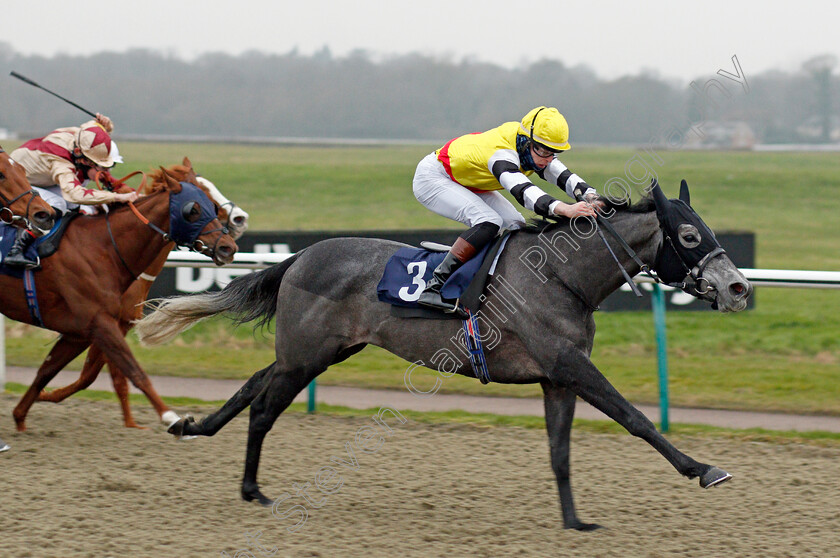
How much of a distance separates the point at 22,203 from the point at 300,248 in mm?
3676

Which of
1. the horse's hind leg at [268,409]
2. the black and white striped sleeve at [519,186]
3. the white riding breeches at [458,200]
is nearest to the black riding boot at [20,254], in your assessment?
the horse's hind leg at [268,409]

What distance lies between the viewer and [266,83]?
111 ft

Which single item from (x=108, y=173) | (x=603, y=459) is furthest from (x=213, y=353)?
(x=603, y=459)

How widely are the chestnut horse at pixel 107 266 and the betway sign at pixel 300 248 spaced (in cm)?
241

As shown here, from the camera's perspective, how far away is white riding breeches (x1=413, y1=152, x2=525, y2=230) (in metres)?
4.35

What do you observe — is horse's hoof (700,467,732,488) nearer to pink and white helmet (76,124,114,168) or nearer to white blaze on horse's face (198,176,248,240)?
white blaze on horse's face (198,176,248,240)

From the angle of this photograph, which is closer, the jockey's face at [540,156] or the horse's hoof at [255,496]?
the jockey's face at [540,156]

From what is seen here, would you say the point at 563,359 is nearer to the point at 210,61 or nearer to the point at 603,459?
the point at 603,459

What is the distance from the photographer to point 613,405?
12.6ft

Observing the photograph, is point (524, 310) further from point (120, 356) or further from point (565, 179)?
point (120, 356)

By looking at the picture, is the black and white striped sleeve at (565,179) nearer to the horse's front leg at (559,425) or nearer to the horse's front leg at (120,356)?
Result: the horse's front leg at (559,425)

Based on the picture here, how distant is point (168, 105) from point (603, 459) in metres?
29.8

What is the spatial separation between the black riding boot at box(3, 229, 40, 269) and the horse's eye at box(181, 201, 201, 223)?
2.78ft

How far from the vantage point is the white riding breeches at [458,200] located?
4352mm
